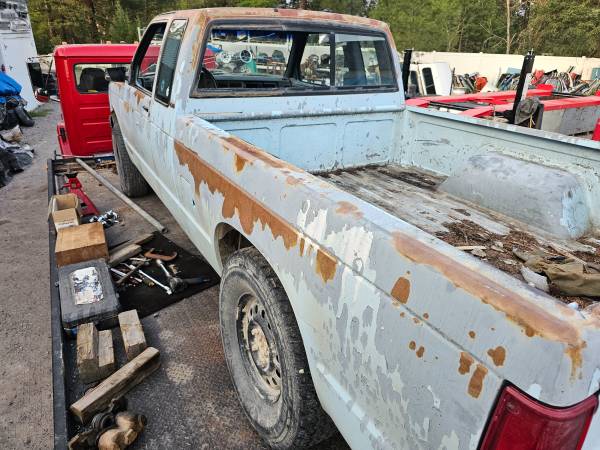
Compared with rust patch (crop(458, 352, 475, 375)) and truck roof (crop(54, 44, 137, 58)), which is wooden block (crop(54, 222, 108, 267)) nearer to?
truck roof (crop(54, 44, 137, 58))

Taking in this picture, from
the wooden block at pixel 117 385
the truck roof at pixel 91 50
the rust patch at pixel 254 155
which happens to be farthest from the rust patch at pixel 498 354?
the truck roof at pixel 91 50

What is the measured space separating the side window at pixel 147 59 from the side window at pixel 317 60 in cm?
127

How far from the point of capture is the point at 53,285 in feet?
10.4

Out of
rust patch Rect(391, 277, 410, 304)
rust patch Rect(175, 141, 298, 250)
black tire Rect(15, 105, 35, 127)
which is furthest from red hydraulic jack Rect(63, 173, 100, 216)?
black tire Rect(15, 105, 35, 127)

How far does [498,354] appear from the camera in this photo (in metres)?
0.98

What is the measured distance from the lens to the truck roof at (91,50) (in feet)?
17.5

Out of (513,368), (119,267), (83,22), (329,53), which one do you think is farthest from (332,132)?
(83,22)

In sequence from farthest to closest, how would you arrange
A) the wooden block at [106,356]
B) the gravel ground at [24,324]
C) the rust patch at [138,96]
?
the rust patch at [138,96] < the wooden block at [106,356] < the gravel ground at [24,324]

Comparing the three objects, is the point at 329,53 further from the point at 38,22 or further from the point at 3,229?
the point at 38,22

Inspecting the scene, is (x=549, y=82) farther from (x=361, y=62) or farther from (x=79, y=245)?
(x=79, y=245)

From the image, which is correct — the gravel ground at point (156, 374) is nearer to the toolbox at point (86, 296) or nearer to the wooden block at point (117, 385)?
the wooden block at point (117, 385)

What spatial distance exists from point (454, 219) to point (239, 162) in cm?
131

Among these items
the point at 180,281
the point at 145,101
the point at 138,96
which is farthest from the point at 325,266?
the point at 138,96

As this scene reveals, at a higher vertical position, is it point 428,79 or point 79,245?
point 428,79
